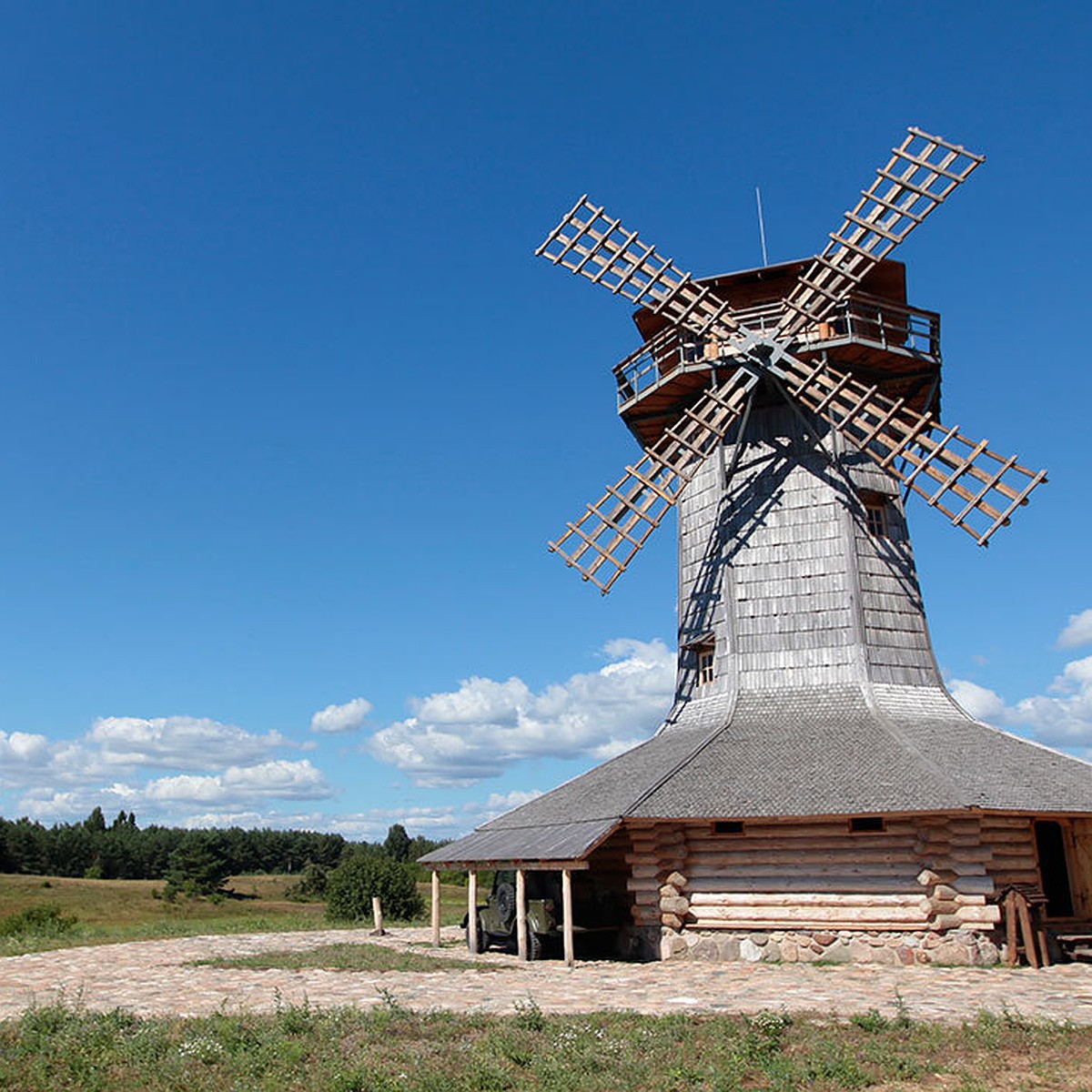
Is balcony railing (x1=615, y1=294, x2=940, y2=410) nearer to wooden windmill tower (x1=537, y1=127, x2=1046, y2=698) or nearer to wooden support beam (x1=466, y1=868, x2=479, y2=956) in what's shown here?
wooden windmill tower (x1=537, y1=127, x2=1046, y2=698)

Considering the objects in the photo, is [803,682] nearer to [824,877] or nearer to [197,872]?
[824,877]

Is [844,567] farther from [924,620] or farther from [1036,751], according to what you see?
[1036,751]

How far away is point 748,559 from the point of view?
22.1 meters

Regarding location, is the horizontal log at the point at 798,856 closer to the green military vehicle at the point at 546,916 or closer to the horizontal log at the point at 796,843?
the horizontal log at the point at 796,843

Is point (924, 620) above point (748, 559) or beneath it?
beneath

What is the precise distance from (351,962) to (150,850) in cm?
7673

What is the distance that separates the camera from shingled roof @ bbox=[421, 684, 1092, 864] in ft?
54.6

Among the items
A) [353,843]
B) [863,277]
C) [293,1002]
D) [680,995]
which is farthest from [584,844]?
[353,843]

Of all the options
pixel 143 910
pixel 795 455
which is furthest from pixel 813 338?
pixel 143 910

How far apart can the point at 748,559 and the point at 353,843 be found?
96828 millimetres

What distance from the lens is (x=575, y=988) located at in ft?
45.4

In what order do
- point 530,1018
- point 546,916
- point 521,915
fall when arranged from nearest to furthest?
point 530,1018, point 521,915, point 546,916

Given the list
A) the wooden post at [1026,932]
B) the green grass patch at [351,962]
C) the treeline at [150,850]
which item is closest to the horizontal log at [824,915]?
the wooden post at [1026,932]

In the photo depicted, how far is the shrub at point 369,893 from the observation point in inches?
1057
